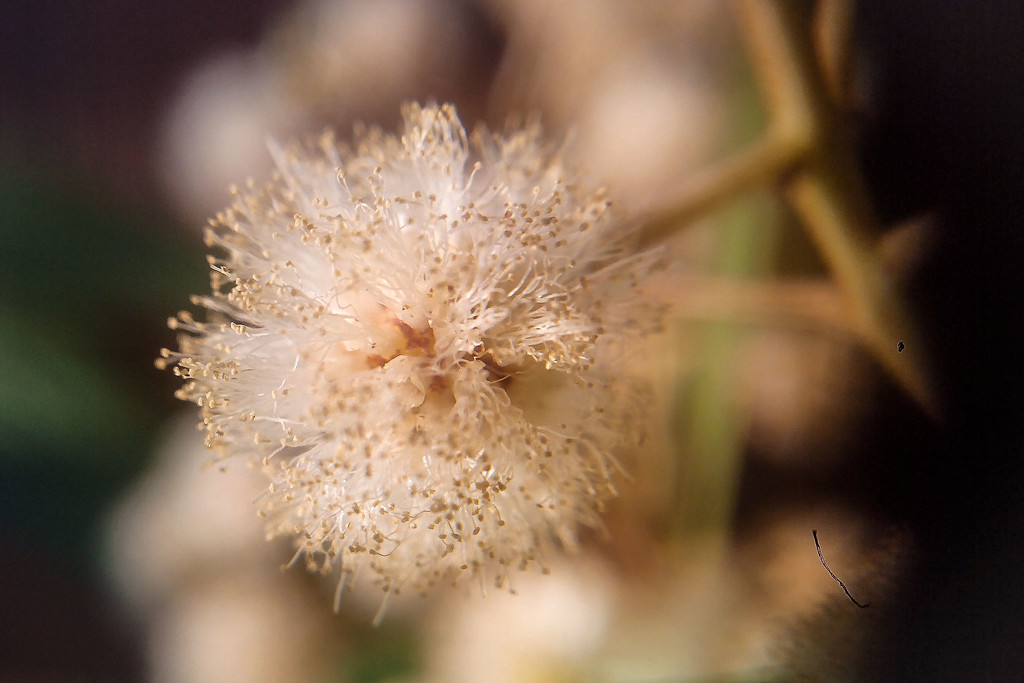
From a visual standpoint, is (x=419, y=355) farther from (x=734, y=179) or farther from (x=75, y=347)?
(x=75, y=347)

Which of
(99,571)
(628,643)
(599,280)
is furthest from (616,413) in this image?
(99,571)

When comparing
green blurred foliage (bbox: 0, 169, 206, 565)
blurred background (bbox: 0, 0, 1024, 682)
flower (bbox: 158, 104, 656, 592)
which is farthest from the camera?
green blurred foliage (bbox: 0, 169, 206, 565)

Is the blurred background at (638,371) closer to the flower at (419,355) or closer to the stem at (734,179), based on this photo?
the stem at (734,179)

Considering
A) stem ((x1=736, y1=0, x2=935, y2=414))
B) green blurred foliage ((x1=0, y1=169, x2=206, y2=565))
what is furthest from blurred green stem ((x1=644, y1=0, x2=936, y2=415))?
green blurred foliage ((x1=0, y1=169, x2=206, y2=565))

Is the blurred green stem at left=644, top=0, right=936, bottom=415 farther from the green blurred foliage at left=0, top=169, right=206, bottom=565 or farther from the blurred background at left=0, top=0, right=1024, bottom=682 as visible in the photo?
the green blurred foliage at left=0, top=169, right=206, bottom=565

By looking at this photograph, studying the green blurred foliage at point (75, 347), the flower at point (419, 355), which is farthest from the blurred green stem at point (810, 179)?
the green blurred foliage at point (75, 347)

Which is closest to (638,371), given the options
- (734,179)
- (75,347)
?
(734,179)
